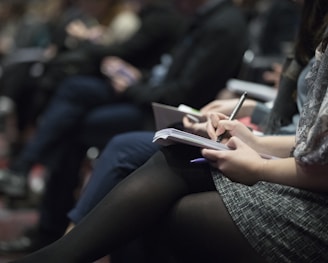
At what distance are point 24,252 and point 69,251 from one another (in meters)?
1.63

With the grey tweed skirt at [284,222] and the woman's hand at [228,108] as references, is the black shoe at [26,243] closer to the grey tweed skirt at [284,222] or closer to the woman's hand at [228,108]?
the woman's hand at [228,108]

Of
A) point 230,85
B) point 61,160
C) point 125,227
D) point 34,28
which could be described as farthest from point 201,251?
point 34,28

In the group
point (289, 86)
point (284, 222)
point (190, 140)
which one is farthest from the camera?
point (289, 86)

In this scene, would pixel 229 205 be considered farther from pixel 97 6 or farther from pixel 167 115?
pixel 97 6

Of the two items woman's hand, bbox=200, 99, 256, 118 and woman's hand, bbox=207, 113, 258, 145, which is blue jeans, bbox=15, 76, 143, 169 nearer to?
woman's hand, bbox=200, 99, 256, 118

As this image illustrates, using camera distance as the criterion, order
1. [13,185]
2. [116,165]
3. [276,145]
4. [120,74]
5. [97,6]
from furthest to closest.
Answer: [97,6], [13,185], [120,74], [116,165], [276,145]

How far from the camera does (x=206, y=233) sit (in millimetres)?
1500

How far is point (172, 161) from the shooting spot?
161cm

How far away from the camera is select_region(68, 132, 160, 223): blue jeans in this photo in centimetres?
181

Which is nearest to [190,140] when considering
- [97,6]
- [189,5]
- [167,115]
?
[167,115]

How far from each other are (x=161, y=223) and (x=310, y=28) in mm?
639

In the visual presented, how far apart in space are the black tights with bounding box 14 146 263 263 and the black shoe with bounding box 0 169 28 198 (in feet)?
7.01

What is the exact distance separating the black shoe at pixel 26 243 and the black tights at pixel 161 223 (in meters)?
Result: 1.58

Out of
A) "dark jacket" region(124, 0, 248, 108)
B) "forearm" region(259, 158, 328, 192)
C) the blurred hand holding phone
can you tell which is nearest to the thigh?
"forearm" region(259, 158, 328, 192)
